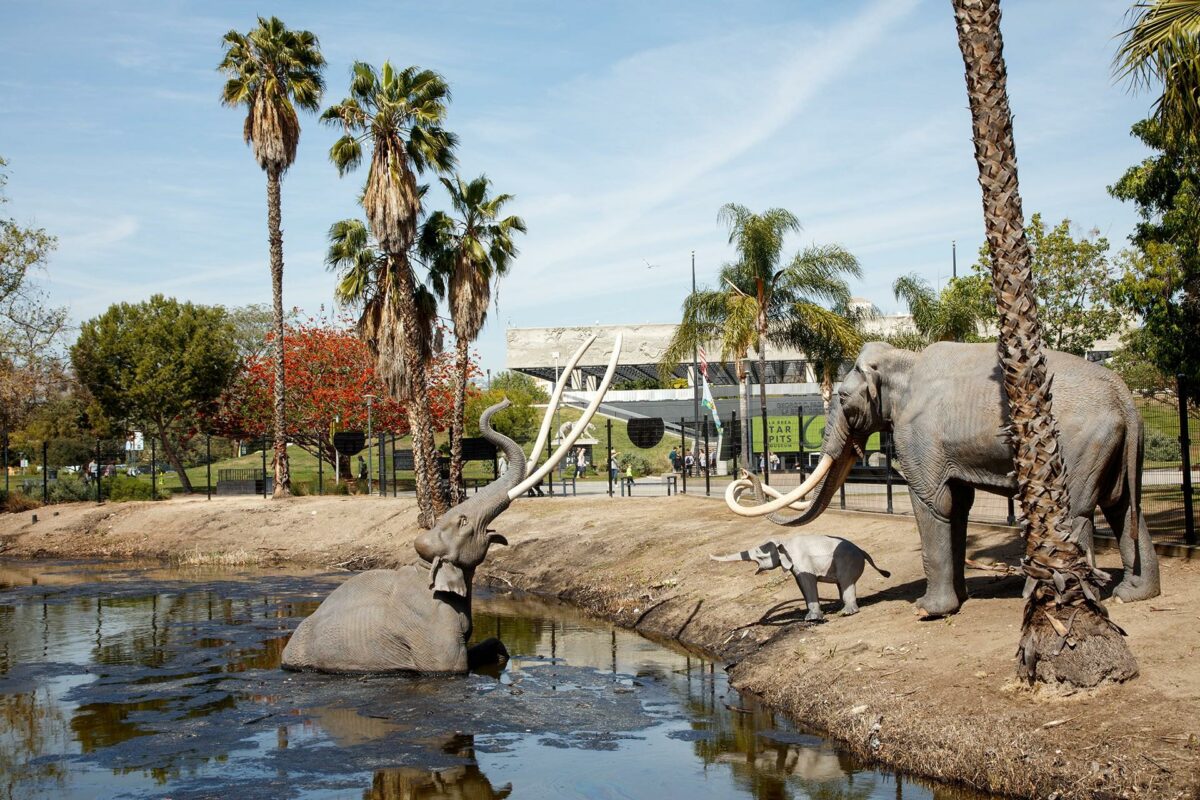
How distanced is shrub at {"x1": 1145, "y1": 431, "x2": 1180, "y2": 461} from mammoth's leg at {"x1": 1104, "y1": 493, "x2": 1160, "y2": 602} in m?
26.7

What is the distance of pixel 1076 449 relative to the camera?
9.36 m

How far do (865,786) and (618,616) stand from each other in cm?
786

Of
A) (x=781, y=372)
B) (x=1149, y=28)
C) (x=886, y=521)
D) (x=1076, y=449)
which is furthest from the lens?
(x=781, y=372)

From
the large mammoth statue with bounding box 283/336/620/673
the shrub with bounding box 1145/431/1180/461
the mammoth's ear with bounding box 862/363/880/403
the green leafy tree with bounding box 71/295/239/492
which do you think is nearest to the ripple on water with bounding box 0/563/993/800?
the large mammoth statue with bounding box 283/336/620/673

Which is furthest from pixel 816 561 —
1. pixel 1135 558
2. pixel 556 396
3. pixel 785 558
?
pixel 556 396

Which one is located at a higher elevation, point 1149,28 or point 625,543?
point 1149,28

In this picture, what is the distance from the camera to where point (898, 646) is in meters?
10.0

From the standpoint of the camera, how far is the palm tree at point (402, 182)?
25.6 metres

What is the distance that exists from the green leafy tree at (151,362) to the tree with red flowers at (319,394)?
4.97 feet

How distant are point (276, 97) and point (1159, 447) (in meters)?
27.7

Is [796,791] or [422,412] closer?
[796,791]

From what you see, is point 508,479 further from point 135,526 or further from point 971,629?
point 135,526

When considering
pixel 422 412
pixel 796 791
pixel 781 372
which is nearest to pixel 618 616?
pixel 796 791

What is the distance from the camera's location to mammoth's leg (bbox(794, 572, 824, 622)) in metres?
11.6
